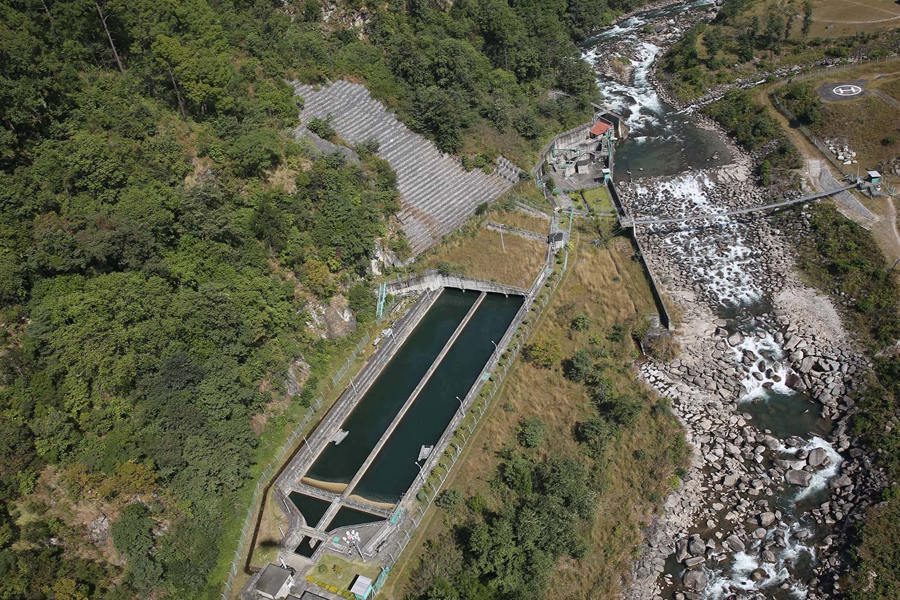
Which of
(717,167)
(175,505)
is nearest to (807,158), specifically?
(717,167)

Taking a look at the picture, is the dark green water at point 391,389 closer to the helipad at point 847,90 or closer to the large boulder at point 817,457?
the large boulder at point 817,457

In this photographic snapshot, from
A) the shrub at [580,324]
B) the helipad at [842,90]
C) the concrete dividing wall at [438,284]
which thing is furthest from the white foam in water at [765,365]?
the helipad at [842,90]

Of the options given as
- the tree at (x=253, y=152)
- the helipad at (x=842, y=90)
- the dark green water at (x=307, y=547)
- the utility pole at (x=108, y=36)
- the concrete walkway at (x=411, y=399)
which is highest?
the utility pole at (x=108, y=36)

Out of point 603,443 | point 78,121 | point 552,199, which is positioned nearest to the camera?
point 603,443

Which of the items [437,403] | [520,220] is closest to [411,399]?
[437,403]

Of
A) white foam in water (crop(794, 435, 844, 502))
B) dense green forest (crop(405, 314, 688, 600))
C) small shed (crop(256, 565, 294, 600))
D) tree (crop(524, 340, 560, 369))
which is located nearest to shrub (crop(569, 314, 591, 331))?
dense green forest (crop(405, 314, 688, 600))

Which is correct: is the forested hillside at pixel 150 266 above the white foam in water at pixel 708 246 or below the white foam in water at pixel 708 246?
above

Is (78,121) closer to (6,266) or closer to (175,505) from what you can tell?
(6,266)
